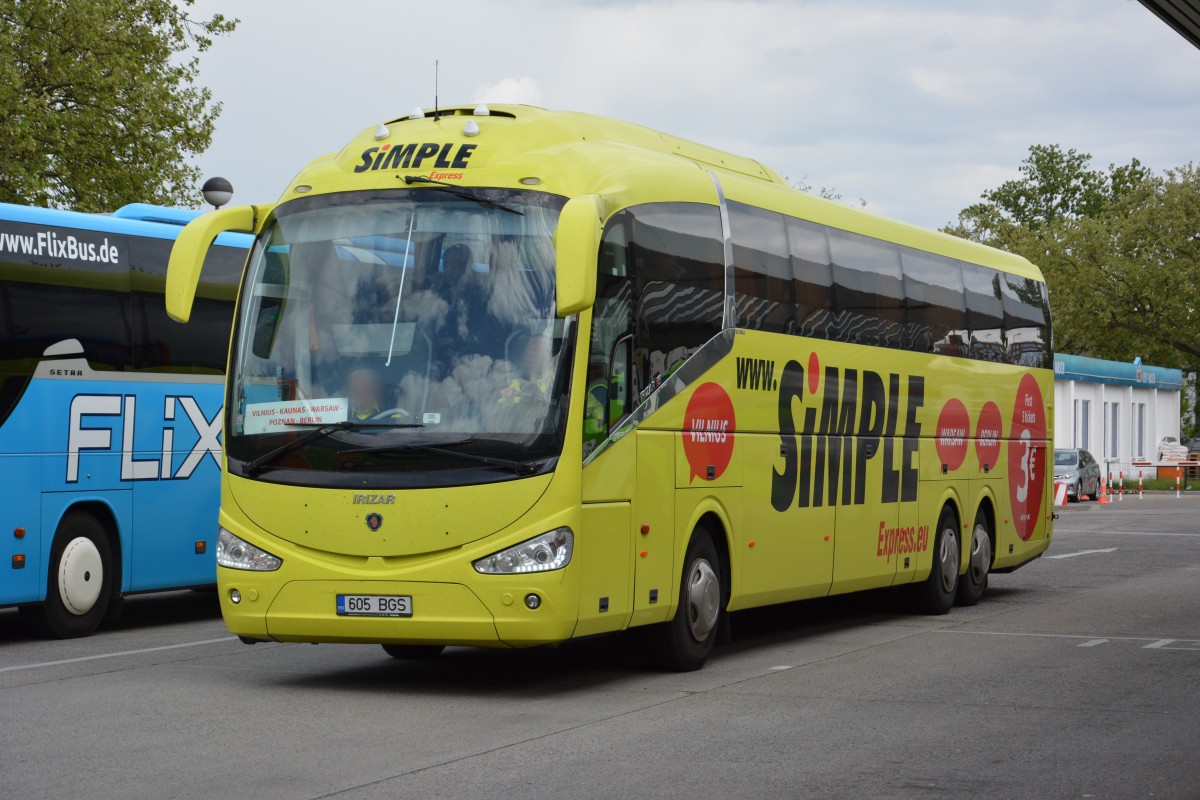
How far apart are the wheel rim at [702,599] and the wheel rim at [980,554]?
6785mm

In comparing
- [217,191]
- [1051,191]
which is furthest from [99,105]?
[1051,191]

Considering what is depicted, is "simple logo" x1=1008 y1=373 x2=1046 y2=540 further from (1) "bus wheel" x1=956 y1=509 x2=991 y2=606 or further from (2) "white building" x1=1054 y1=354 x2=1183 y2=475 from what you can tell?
(2) "white building" x1=1054 y1=354 x2=1183 y2=475

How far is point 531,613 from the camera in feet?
34.1

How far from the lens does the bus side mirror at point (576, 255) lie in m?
10.1

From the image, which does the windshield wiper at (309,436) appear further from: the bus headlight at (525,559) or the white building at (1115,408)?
the white building at (1115,408)

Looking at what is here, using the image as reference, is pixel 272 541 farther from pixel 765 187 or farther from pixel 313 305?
pixel 765 187

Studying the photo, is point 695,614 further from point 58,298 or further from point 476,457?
point 58,298

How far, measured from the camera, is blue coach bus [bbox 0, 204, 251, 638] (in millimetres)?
13812

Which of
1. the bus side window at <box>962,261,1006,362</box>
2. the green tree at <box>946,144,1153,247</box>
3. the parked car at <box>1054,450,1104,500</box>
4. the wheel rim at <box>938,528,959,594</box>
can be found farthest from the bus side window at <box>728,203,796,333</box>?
the green tree at <box>946,144,1153,247</box>

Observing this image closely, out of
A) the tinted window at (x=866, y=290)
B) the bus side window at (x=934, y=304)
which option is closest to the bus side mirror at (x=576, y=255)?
the tinted window at (x=866, y=290)

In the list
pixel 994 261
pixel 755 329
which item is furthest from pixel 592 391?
pixel 994 261

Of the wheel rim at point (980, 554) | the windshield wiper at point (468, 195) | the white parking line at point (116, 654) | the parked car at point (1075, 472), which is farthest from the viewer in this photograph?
the parked car at point (1075, 472)

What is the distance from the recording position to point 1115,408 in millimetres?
70875

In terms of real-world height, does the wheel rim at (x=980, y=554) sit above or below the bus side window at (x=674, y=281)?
below
